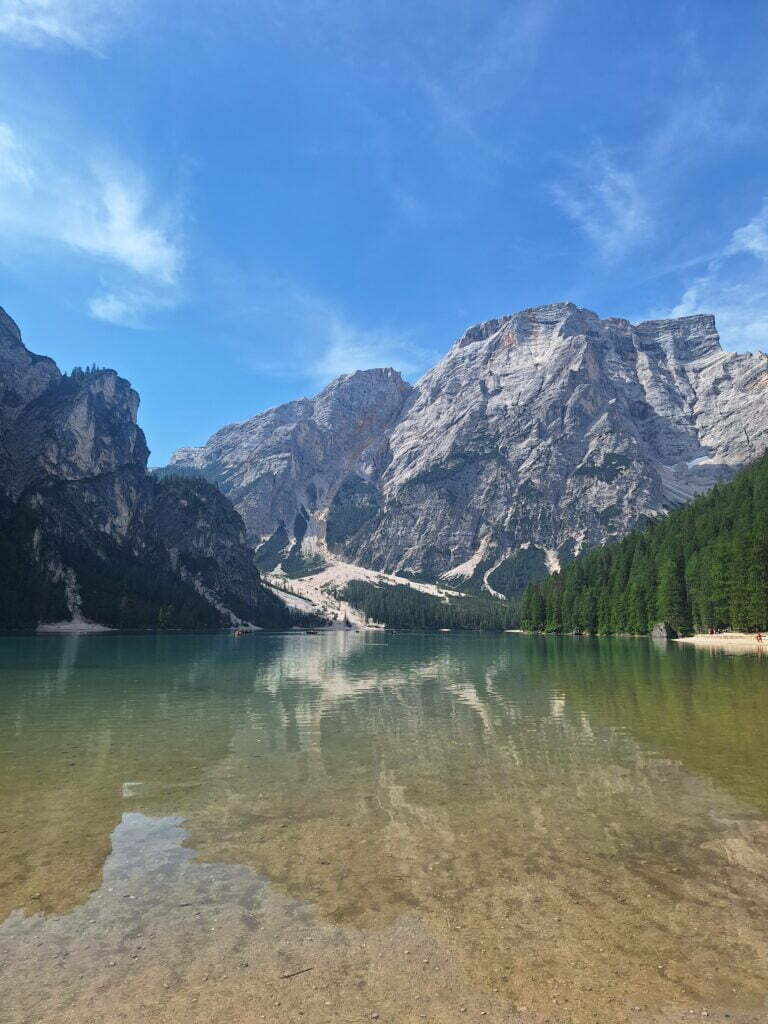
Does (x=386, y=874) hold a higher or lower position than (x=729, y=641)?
lower

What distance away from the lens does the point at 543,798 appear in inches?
659

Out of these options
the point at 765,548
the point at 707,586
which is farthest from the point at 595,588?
the point at 765,548

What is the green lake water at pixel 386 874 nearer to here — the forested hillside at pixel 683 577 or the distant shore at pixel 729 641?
the distant shore at pixel 729 641

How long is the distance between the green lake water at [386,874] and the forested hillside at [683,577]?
87.9 m

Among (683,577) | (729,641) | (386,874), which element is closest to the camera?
(386,874)

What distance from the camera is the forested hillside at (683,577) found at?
338 feet

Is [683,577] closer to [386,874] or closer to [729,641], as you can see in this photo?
[729,641]

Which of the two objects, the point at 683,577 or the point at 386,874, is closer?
the point at 386,874

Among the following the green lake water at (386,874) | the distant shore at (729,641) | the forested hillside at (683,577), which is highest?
the forested hillside at (683,577)

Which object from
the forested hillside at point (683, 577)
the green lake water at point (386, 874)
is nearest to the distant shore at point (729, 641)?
the forested hillside at point (683, 577)

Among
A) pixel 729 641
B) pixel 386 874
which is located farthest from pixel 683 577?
pixel 386 874

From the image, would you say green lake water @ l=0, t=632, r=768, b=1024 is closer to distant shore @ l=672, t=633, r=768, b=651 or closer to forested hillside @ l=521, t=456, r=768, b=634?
distant shore @ l=672, t=633, r=768, b=651

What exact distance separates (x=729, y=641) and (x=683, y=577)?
32289 millimetres

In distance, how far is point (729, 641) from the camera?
99875mm
